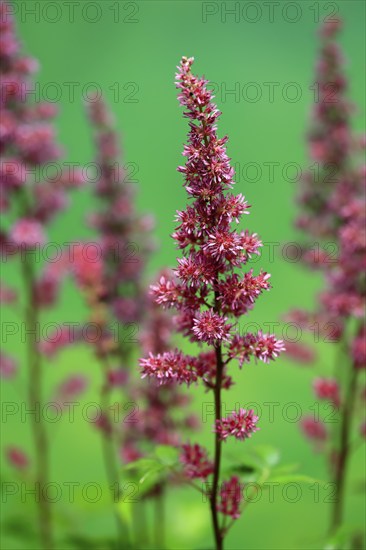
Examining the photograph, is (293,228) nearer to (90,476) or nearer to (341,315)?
(341,315)

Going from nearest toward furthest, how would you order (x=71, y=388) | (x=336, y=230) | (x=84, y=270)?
(x=84, y=270) → (x=336, y=230) → (x=71, y=388)

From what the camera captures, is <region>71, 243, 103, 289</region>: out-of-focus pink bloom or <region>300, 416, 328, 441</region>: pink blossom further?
<region>300, 416, 328, 441</region>: pink blossom

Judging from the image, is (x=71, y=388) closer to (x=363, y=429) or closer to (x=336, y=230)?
(x=363, y=429)

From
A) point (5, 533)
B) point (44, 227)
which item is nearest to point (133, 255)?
point (44, 227)

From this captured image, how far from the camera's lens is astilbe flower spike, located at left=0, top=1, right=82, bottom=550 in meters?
4.35

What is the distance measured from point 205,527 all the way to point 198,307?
3456 mm

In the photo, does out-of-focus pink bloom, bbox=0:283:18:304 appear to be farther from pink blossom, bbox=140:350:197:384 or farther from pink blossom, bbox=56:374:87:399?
pink blossom, bbox=140:350:197:384

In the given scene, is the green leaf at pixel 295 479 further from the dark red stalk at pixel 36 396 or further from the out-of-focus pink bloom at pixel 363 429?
the dark red stalk at pixel 36 396

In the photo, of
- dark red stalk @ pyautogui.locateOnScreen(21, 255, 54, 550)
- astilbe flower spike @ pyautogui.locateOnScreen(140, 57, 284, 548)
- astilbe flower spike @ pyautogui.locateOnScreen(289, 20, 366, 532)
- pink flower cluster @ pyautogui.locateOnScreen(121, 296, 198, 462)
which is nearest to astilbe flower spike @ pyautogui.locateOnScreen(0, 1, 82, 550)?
dark red stalk @ pyautogui.locateOnScreen(21, 255, 54, 550)

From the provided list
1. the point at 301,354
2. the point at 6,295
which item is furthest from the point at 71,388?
the point at 301,354

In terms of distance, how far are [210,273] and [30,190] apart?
105 inches

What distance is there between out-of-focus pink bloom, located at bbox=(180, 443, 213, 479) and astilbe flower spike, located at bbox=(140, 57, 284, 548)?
0.17 metres

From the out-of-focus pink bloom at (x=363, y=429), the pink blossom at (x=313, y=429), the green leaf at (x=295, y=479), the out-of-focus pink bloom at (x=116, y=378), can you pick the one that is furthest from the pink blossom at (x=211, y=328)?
the pink blossom at (x=313, y=429)

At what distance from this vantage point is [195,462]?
252cm
